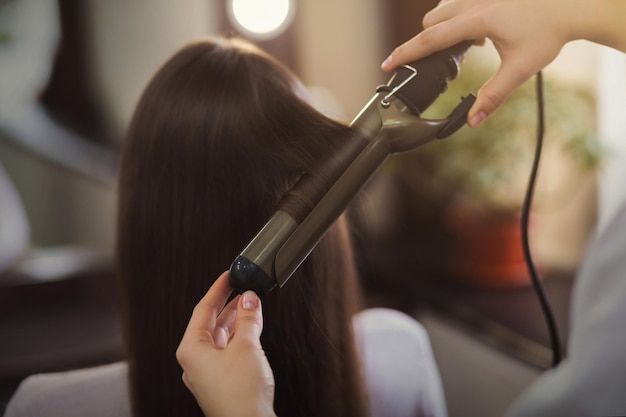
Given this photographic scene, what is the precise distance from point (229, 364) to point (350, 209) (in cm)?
68

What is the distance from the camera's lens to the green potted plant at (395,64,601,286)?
3.45ft

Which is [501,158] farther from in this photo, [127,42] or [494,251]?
[127,42]

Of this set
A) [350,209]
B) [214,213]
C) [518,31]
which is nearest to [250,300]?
[214,213]

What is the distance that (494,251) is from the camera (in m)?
1.16

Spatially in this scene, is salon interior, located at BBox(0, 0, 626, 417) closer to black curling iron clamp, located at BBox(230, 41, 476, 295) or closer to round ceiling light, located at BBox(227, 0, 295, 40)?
round ceiling light, located at BBox(227, 0, 295, 40)

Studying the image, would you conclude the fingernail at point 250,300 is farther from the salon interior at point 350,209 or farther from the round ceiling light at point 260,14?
the round ceiling light at point 260,14

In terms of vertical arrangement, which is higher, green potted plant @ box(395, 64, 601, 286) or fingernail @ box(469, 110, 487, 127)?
fingernail @ box(469, 110, 487, 127)

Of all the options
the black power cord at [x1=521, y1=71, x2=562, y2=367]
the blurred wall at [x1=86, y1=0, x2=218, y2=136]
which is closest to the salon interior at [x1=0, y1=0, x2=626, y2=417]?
the blurred wall at [x1=86, y1=0, x2=218, y2=136]

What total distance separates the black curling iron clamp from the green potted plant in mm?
622

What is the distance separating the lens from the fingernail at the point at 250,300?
0.35m

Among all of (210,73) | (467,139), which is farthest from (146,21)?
(210,73)

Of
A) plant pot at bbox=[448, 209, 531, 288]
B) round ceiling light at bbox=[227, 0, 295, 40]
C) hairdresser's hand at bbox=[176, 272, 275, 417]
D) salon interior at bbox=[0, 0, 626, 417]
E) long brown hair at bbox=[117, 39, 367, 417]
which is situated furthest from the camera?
round ceiling light at bbox=[227, 0, 295, 40]

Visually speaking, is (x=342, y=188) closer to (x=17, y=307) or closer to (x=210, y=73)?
(x=210, y=73)

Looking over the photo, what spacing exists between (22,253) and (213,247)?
32.4 inches
